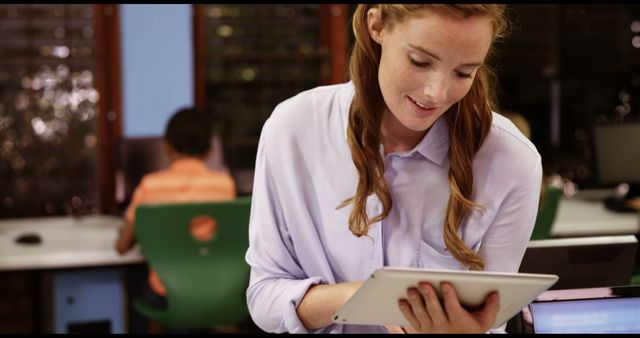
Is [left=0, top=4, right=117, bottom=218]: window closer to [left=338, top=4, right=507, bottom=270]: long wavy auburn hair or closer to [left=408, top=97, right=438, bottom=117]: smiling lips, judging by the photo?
[left=338, top=4, right=507, bottom=270]: long wavy auburn hair

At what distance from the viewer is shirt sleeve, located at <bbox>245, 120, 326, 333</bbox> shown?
142cm

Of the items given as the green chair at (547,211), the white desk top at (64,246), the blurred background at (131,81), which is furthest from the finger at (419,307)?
the blurred background at (131,81)

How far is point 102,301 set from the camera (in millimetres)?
3543

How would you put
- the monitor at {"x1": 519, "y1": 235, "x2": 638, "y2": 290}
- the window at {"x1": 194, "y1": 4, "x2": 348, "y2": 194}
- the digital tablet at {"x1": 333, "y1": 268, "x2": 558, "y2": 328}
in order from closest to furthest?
the digital tablet at {"x1": 333, "y1": 268, "x2": 558, "y2": 328} < the monitor at {"x1": 519, "y1": 235, "x2": 638, "y2": 290} < the window at {"x1": 194, "y1": 4, "x2": 348, "y2": 194}

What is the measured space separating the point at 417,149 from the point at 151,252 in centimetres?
189

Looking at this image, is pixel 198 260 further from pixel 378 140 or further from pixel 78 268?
pixel 378 140

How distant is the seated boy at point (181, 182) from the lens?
10.8 ft

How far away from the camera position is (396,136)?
1464mm

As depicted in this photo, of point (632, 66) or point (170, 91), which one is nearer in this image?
point (170, 91)

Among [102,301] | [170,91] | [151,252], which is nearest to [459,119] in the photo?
[151,252]

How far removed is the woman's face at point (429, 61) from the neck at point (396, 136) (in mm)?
139

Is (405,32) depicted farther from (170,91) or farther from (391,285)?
(170,91)

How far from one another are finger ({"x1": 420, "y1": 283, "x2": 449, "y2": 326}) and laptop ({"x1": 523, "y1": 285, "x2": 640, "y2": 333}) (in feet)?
0.74

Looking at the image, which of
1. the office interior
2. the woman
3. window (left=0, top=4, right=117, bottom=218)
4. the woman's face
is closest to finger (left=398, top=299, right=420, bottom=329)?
the woman
